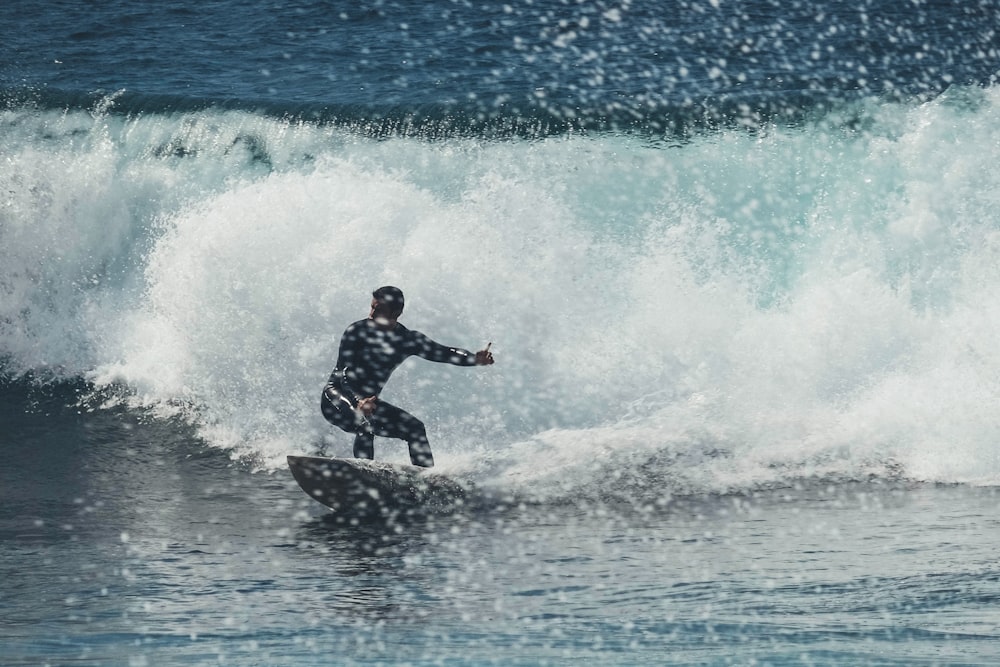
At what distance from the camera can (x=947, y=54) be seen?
1658cm

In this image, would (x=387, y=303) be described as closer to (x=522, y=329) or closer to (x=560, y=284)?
(x=522, y=329)

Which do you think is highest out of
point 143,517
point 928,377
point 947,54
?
point 947,54

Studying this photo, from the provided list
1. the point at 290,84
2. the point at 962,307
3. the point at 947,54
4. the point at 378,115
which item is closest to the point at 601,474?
the point at 962,307

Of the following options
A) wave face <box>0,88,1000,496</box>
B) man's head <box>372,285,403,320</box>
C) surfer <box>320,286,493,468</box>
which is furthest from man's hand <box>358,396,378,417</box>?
wave face <box>0,88,1000,496</box>

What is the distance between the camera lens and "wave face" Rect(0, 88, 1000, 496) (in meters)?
9.34

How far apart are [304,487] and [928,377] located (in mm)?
4907

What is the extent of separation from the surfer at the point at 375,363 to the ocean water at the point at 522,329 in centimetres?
57

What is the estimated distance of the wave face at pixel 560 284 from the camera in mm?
9336

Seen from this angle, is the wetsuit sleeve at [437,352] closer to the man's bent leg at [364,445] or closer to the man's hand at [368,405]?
the man's hand at [368,405]

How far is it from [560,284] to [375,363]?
12.2 ft

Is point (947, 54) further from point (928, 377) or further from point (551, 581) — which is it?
point (551, 581)

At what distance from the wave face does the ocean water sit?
0.03 meters

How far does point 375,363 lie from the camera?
7.59m

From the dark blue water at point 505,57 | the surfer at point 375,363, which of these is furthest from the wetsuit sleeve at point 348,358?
the dark blue water at point 505,57
